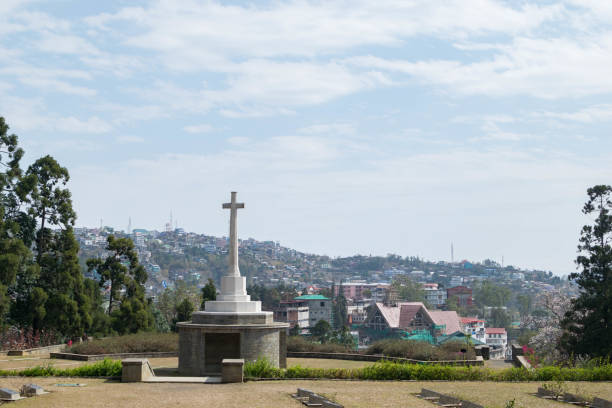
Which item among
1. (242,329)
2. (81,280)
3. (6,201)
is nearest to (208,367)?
(242,329)

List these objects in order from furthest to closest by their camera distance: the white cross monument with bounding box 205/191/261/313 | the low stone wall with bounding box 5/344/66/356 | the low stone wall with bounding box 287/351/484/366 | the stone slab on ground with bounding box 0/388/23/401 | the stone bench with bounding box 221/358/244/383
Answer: the low stone wall with bounding box 5/344/66/356, the low stone wall with bounding box 287/351/484/366, the white cross monument with bounding box 205/191/261/313, the stone bench with bounding box 221/358/244/383, the stone slab on ground with bounding box 0/388/23/401

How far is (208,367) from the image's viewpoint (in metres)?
23.7

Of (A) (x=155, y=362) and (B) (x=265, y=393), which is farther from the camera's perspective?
(A) (x=155, y=362)

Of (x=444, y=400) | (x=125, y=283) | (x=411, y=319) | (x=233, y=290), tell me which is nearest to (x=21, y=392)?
(x=233, y=290)

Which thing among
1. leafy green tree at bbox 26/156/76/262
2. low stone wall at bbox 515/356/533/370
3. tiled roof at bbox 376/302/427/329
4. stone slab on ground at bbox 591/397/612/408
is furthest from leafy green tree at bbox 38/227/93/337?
tiled roof at bbox 376/302/427/329

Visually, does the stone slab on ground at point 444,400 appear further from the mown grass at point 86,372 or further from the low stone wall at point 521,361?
the low stone wall at point 521,361

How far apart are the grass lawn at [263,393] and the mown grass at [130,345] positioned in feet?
26.1

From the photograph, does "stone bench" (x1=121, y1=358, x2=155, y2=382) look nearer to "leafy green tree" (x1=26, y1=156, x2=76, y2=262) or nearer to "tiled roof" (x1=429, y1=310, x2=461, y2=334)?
"leafy green tree" (x1=26, y1=156, x2=76, y2=262)

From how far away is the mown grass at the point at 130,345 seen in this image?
89.4ft

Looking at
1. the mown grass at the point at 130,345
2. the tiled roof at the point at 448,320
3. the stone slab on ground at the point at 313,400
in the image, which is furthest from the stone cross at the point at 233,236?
the tiled roof at the point at 448,320

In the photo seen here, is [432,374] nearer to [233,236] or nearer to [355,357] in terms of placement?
[355,357]

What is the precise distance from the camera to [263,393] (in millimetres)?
16859

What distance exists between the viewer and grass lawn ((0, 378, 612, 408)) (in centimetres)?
1531

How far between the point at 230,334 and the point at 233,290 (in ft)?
5.31
